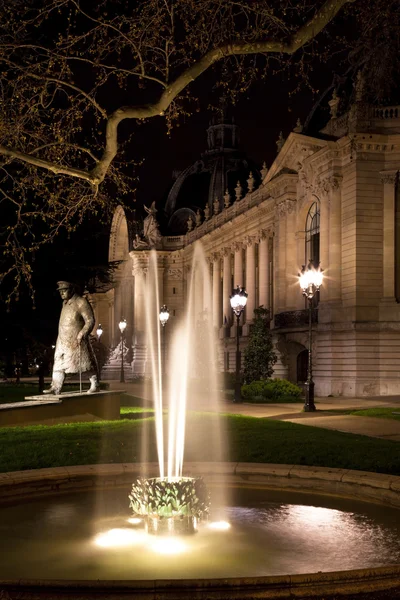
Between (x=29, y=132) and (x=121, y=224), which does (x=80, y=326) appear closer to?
(x=29, y=132)

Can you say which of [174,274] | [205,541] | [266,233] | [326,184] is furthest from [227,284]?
[205,541]

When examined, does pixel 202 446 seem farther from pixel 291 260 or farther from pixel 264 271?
pixel 264 271

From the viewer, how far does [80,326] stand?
65.8 feet

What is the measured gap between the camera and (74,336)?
65.6 feet

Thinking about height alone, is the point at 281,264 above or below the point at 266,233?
below

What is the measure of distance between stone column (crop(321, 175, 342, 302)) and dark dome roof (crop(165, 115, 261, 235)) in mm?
58984

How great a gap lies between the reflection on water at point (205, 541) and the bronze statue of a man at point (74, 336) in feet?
30.0

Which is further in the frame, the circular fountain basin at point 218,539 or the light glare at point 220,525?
the light glare at point 220,525

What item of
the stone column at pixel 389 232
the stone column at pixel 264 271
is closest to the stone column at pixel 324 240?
the stone column at pixel 389 232

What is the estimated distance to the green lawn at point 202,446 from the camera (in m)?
14.0

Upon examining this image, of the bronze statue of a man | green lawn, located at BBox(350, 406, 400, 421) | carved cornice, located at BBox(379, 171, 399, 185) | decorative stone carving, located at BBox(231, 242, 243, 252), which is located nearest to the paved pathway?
green lawn, located at BBox(350, 406, 400, 421)

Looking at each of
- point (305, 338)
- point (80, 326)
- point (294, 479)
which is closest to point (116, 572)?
point (294, 479)

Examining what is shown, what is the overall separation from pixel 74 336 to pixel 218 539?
39.1 ft

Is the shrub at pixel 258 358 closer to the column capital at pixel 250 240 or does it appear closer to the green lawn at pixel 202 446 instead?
the green lawn at pixel 202 446
